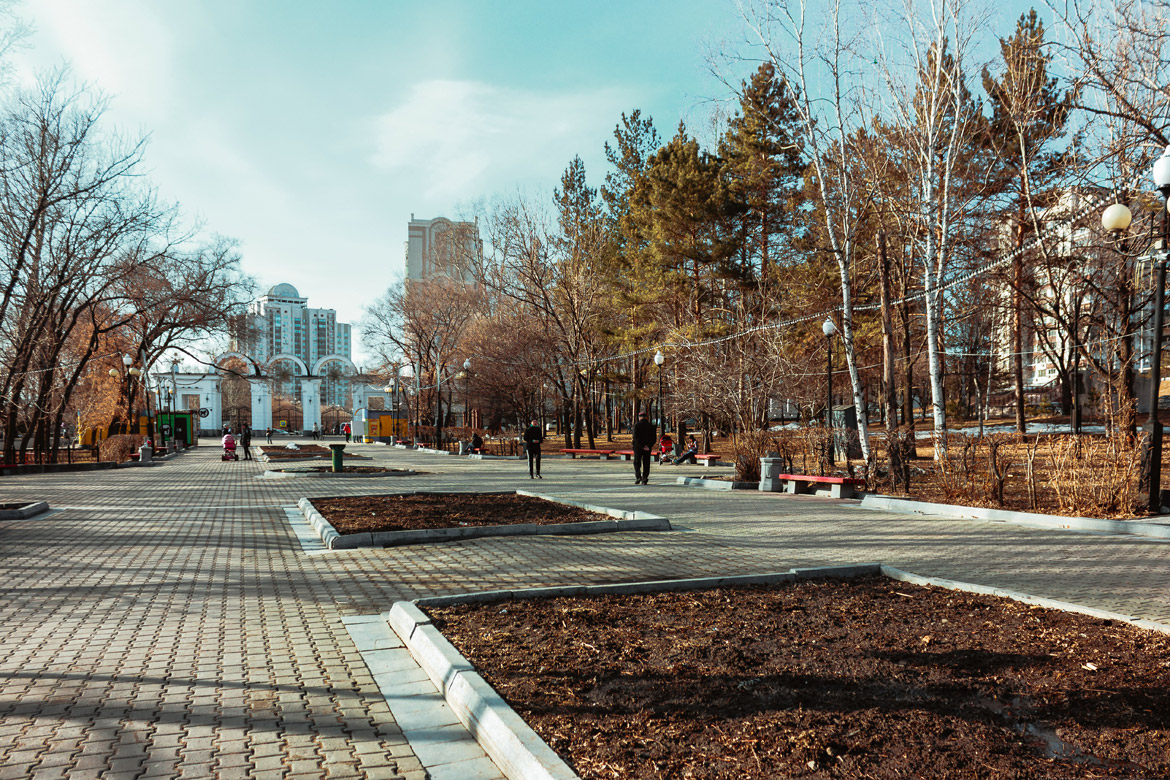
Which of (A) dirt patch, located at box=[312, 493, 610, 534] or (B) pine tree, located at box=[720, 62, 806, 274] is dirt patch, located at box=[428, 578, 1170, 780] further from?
(B) pine tree, located at box=[720, 62, 806, 274]

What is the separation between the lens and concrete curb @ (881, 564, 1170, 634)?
494 cm

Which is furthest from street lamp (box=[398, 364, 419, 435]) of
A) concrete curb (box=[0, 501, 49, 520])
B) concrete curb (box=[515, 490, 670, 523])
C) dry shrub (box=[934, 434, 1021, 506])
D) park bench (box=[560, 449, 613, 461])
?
dry shrub (box=[934, 434, 1021, 506])

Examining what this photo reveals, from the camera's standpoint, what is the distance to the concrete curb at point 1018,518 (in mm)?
9492

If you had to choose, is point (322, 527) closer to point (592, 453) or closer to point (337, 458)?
Answer: point (337, 458)

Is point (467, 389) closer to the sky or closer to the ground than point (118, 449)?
closer to the sky

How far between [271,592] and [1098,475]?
413 inches

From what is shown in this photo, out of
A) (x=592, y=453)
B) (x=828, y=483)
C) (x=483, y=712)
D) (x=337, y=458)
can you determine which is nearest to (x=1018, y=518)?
(x=828, y=483)

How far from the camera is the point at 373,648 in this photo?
491 centimetres

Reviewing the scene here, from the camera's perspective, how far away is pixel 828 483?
15156 millimetres

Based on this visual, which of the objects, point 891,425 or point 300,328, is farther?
point 300,328

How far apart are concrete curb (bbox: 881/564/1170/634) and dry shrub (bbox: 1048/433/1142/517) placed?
568cm

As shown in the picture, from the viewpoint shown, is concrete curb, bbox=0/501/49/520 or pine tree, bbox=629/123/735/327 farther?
pine tree, bbox=629/123/735/327

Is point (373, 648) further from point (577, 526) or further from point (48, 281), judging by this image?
point (48, 281)

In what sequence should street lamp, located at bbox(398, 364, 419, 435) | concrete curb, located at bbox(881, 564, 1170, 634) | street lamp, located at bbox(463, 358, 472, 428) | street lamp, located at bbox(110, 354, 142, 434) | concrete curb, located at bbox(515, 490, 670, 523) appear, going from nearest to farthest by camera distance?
concrete curb, located at bbox(881, 564, 1170, 634)
concrete curb, located at bbox(515, 490, 670, 523)
street lamp, located at bbox(110, 354, 142, 434)
street lamp, located at bbox(463, 358, 472, 428)
street lamp, located at bbox(398, 364, 419, 435)
